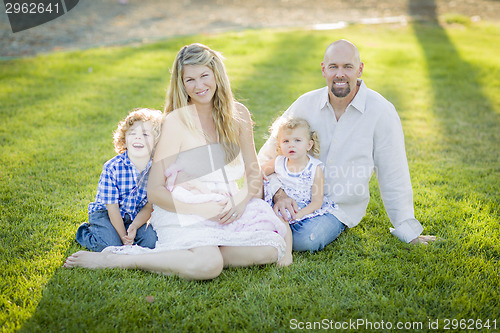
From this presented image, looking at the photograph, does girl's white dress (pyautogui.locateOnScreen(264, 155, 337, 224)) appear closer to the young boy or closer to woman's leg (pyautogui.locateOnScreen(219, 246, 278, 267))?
woman's leg (pyautogui.locateOnScreen(219, 246, 278, 267))

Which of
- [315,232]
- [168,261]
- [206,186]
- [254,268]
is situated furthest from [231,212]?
[315,232]

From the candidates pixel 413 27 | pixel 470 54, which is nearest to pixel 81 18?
pixel 413 27

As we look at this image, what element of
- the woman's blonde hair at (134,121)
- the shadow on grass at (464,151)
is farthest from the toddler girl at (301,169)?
the shadow on grass at (464,151)

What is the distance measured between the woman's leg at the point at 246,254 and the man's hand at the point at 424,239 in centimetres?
107

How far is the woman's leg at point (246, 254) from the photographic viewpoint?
2.78 metres

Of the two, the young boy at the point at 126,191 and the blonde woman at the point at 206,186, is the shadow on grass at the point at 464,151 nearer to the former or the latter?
the blonde woman at the point at 206,186

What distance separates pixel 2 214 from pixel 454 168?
4245 mm

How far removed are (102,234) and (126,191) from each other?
34 cm

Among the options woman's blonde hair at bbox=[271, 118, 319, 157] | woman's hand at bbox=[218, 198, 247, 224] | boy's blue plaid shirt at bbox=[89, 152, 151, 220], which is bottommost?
woman's hand at bbox=[218, 198, 247, 224]

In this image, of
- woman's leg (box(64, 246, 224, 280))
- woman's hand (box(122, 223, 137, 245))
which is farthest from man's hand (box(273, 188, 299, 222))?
woman's hand (box(122, 223, 137, 245))

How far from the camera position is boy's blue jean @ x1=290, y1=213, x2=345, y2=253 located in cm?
300

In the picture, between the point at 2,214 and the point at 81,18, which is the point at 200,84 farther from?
the point at 81,18

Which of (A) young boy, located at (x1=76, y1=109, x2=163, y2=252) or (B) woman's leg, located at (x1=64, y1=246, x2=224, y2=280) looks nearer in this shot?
(B) woman's leg, located at (x1=64, y1=246, x2=224, y2=280)

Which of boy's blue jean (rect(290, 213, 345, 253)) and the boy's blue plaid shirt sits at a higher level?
the boy's blue plaid shirt
